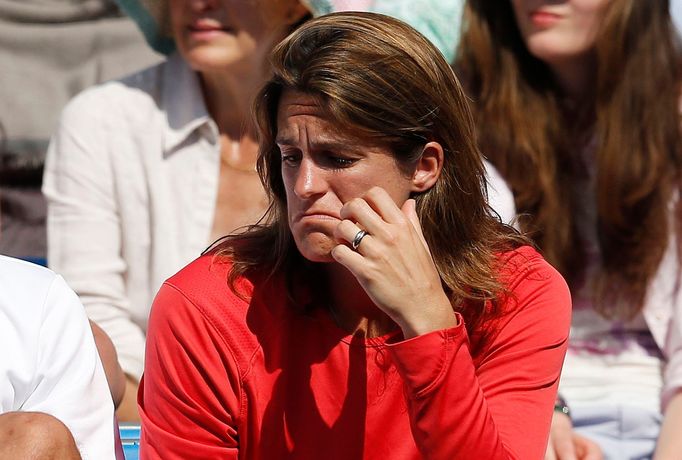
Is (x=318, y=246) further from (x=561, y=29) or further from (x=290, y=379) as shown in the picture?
(x=561, y=29)

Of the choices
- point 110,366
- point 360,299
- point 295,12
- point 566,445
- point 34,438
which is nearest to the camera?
point 34,438

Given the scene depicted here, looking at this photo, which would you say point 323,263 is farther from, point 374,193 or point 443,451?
point 443,451

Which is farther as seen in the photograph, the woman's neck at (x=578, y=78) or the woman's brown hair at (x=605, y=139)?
the woman's neck at (x=578, y=78)

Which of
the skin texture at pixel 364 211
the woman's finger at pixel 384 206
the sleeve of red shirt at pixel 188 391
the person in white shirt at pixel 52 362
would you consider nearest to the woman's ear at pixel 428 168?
the skin texture at pixel 364 211

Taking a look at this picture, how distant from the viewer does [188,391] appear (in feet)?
6.73

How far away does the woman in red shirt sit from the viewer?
6.31ft

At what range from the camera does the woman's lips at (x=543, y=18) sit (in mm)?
3107

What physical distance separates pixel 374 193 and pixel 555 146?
1.29 m

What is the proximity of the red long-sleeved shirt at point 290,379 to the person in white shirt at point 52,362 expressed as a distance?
0.59ft

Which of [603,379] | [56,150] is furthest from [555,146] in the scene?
[56,150]

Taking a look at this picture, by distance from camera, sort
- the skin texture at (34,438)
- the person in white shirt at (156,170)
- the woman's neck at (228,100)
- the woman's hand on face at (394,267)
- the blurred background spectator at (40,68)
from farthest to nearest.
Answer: the blurred background spectator at (40,68) → the woman's neck at (228,100) → the person in white shirt at (156,170) → the woman's hand on face at (394,267) → the skin texture at (34,438)

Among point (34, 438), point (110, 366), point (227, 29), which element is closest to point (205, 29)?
point (227, 29)

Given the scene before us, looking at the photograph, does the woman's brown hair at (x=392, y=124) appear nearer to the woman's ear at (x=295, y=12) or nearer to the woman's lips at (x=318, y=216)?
the woman's lips at (x=318, y=216)

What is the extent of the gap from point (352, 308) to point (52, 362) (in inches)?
22.2
